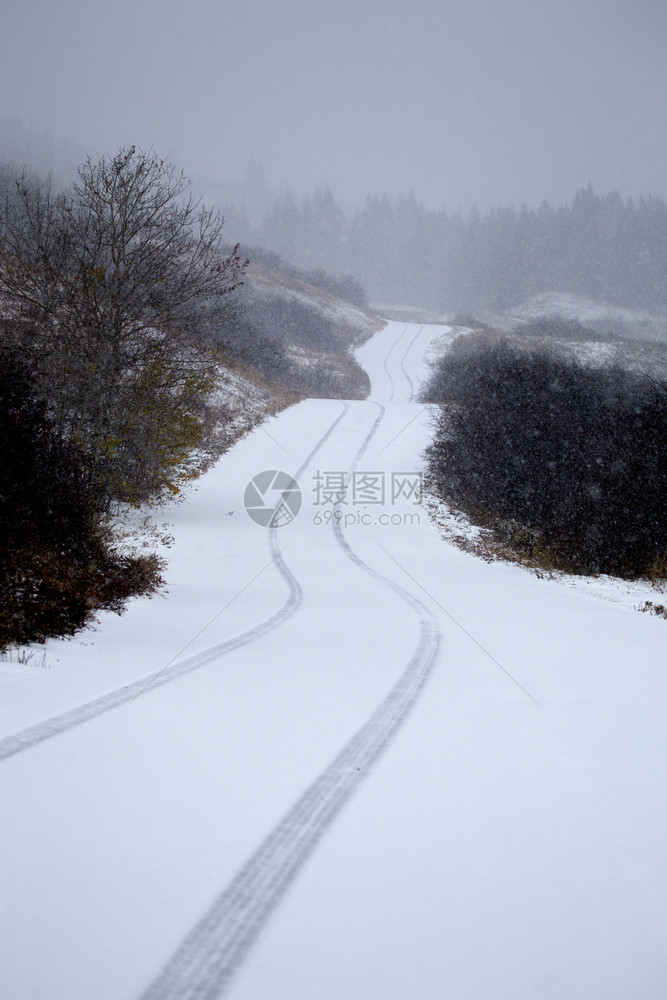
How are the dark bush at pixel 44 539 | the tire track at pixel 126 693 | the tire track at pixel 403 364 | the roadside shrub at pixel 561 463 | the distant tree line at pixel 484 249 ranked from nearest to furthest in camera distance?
the tire track at pixel 126 693, the dark bush at pixel 44 539, the roadside shrub at pixel 561 463, the tire track at pixel 403 364, the distant tree line at pixel 484 249

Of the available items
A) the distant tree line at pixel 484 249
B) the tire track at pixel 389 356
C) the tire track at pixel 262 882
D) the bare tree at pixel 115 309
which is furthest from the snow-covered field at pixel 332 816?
the distant tree line at pixel 484 249

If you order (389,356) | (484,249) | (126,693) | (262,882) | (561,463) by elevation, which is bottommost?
(389,356)

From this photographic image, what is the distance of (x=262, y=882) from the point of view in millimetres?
2623

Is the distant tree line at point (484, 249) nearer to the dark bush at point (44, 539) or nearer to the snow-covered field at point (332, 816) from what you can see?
the dark bush at point (44, 539)

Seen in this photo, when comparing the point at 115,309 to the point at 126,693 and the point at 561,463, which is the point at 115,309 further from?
the point at 561,463

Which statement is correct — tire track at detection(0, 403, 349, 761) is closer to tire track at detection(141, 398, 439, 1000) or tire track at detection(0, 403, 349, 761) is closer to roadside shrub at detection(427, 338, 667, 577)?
tire track at detection(141, 398, 439, 1000)

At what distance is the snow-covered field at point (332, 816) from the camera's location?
2.19 meters

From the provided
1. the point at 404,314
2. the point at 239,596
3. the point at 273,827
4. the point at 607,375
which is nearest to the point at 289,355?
the point at 607,375

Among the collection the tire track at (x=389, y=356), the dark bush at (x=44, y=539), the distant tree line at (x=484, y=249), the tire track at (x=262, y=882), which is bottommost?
the tire track at (x=389, y=356)

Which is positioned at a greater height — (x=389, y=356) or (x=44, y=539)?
(x=44, y=539)

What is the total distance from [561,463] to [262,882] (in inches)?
728

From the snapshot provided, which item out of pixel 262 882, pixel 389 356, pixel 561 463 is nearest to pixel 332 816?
pixel 262 882

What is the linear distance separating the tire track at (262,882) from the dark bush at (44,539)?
3.29 m

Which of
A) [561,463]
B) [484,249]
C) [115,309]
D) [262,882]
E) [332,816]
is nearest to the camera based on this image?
[262,882]
